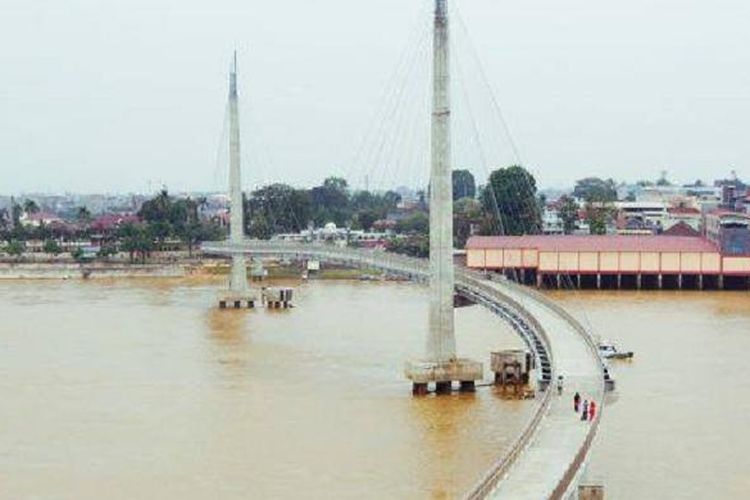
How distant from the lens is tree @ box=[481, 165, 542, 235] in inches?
1918

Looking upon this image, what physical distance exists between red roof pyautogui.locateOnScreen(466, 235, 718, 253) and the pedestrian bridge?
8.95 metres

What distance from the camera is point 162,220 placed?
56.9m

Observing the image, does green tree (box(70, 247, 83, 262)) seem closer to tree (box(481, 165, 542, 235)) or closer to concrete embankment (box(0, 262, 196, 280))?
concrete embankment (box(0, 262, 196, 280))

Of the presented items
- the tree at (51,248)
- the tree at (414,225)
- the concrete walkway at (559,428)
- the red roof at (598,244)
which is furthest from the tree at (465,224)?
the concrete walkway at (559,428)

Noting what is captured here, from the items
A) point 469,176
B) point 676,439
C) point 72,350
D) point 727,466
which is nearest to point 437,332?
point 676,439

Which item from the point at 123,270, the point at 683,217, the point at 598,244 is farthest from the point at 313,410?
the point at 683,217

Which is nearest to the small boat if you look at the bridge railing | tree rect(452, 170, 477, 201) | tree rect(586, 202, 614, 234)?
the bridge railing

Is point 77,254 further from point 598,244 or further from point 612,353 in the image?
point 612,353

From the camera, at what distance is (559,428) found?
12977 millimetres

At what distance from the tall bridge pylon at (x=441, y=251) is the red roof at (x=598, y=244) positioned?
19355 mm

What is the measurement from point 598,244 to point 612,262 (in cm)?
100

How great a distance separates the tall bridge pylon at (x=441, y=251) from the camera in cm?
1852

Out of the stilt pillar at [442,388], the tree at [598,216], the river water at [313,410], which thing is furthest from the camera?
the tree at [598,216]

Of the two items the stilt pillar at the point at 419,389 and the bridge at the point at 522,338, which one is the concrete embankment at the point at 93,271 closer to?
the bridge at the point at 522,338
